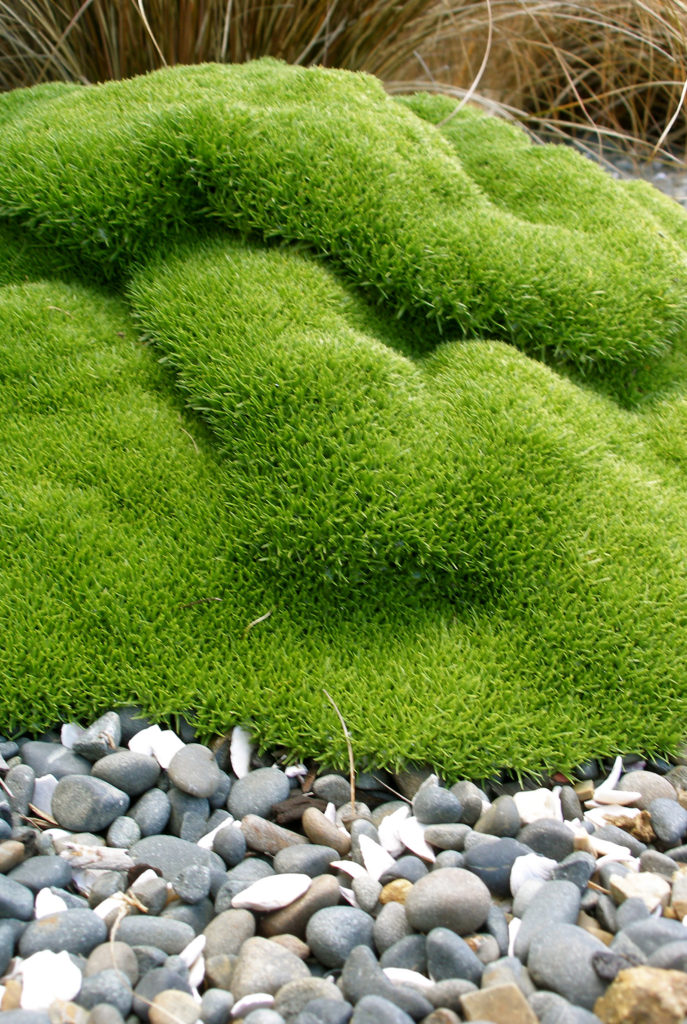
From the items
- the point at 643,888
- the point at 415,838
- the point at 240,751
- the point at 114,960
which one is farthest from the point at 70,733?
the point at 643,888

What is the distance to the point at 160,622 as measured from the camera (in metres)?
2.24

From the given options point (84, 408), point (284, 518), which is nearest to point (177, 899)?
point (284, 518)

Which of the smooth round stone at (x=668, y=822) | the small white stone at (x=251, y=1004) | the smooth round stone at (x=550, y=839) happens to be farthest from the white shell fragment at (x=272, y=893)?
the smooth round stone at (x=668, y=822)

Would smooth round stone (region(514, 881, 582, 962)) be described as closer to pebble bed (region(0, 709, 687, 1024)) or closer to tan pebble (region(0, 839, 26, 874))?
pebble bed (region(0, 709, 687, 1024))

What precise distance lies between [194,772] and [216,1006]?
588 millimetres

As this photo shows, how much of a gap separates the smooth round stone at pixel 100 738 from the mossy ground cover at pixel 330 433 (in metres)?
0.06

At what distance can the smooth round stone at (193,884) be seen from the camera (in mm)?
1714

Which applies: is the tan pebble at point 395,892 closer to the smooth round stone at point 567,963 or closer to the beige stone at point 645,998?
the smooth round stone at point 567,963

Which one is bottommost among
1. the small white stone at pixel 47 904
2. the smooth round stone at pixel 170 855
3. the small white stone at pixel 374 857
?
the small white stone at pixel 47 904

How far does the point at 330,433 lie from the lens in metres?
2.43

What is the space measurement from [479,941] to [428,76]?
5.04 m

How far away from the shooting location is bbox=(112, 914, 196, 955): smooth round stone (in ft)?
5.31

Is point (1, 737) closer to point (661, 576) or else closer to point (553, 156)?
point (661, 576)

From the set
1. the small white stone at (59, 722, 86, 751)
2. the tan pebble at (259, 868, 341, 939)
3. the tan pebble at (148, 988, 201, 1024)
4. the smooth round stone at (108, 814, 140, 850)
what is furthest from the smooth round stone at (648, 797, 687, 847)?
the small white stone at (59, 722, 86, 751)
